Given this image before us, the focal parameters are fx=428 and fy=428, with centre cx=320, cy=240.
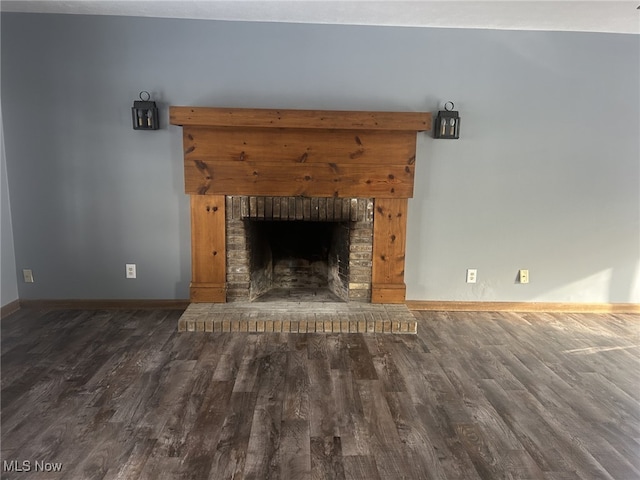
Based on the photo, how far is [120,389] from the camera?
232 cm

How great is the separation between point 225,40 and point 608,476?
11.3 feet

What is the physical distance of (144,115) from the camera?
3213mm

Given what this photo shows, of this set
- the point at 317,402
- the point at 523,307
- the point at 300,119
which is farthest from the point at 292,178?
the point at 523,307

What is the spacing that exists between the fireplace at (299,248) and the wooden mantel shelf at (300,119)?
1.85 feet

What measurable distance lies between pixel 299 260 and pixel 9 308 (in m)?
2.36

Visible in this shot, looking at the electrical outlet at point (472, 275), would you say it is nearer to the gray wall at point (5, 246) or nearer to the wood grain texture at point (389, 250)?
the wood grain texture at point (389, 250)

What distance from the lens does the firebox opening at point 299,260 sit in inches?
142

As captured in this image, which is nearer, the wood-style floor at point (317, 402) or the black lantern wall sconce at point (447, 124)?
the wood-style floor at point (317, 402)

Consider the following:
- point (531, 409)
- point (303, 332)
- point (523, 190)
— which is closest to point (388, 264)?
point (303, 332)

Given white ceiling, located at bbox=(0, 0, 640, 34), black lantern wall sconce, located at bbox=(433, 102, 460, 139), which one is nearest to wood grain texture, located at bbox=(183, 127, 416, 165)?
black lantern wall sconce, located at bbox=(433, 102, 460, 139)

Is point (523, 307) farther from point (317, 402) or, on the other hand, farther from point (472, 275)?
point (317, 402)

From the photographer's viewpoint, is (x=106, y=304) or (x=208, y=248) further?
(x=106, y=304)

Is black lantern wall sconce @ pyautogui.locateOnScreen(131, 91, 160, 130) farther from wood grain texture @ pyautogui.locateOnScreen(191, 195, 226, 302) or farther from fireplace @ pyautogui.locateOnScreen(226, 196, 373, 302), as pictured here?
fireplace @ pyautogui.locateOnScreen(226, 196, 373, 302)

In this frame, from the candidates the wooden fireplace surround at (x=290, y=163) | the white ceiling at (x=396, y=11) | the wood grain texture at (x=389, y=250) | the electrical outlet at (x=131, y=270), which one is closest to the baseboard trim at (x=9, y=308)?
the electrical outlet at (x=131, y=270)
